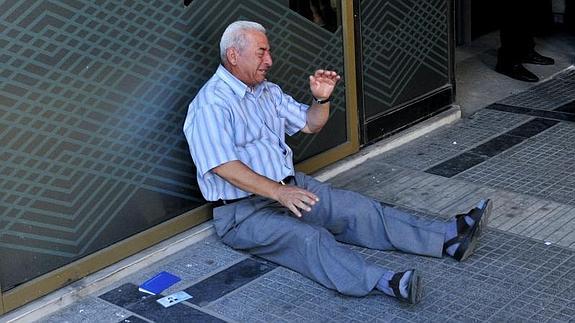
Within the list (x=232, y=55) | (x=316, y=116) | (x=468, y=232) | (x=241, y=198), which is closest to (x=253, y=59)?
(x=232, y=55)

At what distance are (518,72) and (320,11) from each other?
224 centimetres

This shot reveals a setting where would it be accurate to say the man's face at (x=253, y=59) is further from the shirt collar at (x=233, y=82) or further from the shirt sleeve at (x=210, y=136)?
the shirt sleeve at (x=210, y=136)

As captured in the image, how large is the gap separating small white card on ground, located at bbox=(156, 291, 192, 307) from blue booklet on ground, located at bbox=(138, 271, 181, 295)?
8 centimetres

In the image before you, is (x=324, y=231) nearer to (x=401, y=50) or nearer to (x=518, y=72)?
(x=401, y=50)

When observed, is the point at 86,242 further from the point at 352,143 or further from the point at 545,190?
the point at 545,190

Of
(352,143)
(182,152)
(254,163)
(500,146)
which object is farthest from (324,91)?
(500,146)

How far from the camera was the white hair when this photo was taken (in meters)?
4.16

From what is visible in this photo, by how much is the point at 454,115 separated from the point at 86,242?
2.75 m

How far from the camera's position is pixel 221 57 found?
169 inches

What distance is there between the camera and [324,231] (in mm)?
4035

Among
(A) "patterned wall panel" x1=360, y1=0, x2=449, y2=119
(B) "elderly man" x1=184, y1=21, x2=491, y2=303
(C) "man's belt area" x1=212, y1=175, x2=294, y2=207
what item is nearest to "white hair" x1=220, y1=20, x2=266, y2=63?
(B) "elderly man" x1=184, y1=21, x2=491, y2=303

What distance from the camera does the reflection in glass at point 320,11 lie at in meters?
4.93

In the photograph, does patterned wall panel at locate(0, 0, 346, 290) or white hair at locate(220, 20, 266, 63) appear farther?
white hair at locate(220, 20, 266, 63)

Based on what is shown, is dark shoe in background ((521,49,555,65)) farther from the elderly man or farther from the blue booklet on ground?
the blue booklet on ground
